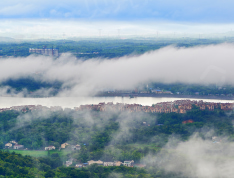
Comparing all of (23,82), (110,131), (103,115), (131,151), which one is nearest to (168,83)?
(23,82)

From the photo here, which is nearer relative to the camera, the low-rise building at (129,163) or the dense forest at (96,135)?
the dense forest at (96,135)

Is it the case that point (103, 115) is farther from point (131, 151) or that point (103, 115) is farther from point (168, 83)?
point (168, 83)

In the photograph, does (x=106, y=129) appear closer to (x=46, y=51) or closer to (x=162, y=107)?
(x=162, y=107)

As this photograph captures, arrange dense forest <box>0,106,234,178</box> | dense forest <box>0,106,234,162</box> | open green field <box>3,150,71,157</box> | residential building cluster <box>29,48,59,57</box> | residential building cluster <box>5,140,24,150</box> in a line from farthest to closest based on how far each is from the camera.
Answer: residential building cluster <box>29,48,59,57</box>, residential building cluster <box>5,140,24,150</box>, dense forest <box>0,106,234,162</box>, open green field <box>3,150,71,157</box>, dense forest <box>0,106,234,178</box>

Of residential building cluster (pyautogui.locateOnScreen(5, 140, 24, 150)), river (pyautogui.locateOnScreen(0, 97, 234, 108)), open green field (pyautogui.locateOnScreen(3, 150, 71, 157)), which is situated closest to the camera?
open green field (pyautogui.locateOnScreen(3, 150, 71, 157))

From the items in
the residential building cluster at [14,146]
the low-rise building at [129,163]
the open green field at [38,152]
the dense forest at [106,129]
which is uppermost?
the dense forest at [106,129]

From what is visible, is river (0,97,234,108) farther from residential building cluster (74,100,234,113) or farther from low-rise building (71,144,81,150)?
low-rise building (71,144,81,150)

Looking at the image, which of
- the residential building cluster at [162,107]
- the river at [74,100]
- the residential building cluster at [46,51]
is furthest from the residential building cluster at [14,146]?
the residential building cluster at [46,51]

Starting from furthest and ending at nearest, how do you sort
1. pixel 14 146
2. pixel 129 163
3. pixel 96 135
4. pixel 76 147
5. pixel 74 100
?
1. pixel 74 100
2. pixel 96 135
3. pixel 14 146
4. pixel 76 147
5. pixel 129 163

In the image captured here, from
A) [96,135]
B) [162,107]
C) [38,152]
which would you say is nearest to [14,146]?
[38,152]

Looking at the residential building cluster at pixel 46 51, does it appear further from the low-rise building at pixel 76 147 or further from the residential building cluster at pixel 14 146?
the low-rise building at pixel 76 147

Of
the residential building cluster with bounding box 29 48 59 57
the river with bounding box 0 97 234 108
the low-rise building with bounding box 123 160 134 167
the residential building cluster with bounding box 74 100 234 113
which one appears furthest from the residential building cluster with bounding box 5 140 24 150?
the residential building cluster with bounding box 29 48 59 57

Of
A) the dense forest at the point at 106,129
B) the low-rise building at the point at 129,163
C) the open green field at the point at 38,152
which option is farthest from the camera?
the dense forest at the point at 106,129
